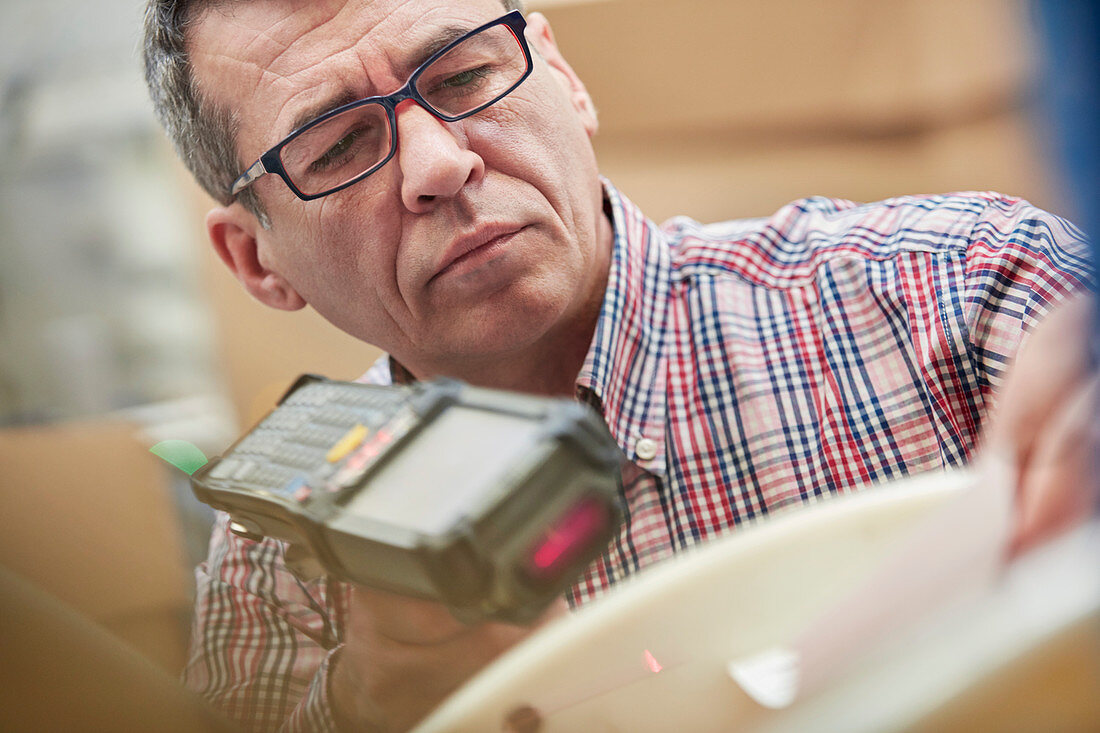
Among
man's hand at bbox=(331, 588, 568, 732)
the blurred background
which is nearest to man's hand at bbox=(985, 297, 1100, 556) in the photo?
the blurred background

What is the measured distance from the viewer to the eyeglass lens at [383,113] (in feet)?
1.79

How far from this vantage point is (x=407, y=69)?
561 millimetres

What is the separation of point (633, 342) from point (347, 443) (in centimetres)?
40

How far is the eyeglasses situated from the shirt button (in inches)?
9.9

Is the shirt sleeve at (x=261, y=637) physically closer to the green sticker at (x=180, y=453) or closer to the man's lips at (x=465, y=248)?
the green sticker at (x=180, y=453)

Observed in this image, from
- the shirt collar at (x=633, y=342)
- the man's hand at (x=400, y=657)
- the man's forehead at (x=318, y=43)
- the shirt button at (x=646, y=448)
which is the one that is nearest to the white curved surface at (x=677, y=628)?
the man's hand at (x=400, y=657)

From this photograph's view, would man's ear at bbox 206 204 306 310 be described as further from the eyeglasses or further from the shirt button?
the shirt button

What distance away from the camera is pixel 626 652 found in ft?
1.19

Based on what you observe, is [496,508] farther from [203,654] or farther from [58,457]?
[58,457]

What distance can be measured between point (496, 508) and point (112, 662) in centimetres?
22

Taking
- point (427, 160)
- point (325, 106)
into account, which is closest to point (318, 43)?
point (325, 106)

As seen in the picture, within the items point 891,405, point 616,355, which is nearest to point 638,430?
point 616,355

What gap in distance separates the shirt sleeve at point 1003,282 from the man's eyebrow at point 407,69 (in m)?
0.38

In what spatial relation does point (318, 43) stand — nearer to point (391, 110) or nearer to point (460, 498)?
point (391, 110)
